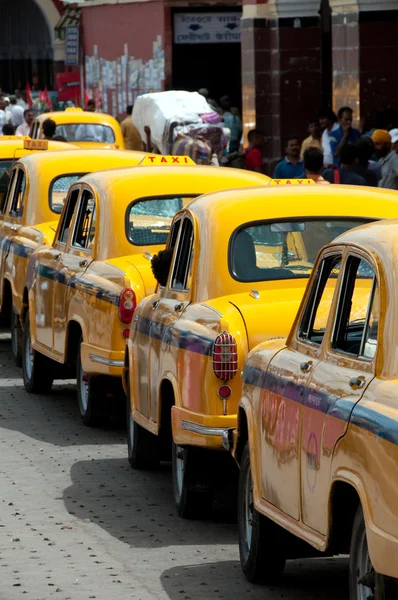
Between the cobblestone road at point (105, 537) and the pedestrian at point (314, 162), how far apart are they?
3470 millimetres

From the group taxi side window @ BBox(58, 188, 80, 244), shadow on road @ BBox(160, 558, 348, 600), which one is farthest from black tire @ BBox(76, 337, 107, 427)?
shadow on road @ BBox(160, 558, 348, 600)

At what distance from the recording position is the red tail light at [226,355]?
8430mm

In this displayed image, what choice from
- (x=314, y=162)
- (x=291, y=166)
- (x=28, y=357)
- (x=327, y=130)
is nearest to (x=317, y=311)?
(x=28, y=357)

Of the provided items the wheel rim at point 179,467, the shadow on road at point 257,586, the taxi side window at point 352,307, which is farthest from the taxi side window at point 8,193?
the taxi side window at point 352,307

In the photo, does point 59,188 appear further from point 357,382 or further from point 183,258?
point 357,382

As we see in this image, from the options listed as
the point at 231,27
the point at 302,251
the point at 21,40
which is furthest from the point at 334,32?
the point at 21,40

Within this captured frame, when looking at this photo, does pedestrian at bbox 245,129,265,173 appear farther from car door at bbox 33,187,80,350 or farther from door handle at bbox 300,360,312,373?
door handle at bbox 300,360,312,373

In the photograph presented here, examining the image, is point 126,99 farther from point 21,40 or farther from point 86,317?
point 86,317

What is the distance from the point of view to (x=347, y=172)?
15852 mm

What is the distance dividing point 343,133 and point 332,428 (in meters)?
19.5

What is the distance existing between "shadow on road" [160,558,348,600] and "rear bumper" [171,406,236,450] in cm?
72

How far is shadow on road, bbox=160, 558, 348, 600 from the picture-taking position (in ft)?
24.0

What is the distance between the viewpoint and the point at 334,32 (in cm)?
2869

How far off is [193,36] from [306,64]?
10781 mm
